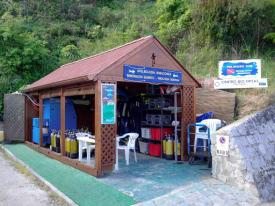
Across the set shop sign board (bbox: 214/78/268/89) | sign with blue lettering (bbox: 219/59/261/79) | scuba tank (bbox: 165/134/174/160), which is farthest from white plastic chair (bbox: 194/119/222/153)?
sign with blue lettering (bbox: 219/59/261/79)

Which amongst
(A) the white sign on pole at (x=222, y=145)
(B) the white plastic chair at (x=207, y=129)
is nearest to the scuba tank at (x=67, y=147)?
(B) the white plastic chair at (x=207, y=129)

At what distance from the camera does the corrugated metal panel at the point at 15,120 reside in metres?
15.1

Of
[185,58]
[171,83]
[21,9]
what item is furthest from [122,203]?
[21,9]

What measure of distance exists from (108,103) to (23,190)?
282cm

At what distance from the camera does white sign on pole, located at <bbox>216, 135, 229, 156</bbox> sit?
25.2 feet

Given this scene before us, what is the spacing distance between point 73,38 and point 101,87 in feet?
56.2

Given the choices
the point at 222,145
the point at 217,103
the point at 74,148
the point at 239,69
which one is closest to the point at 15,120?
the point at 74,148

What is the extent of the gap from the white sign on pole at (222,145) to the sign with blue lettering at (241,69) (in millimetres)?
3150

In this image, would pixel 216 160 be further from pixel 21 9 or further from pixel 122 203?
pixel 21 9

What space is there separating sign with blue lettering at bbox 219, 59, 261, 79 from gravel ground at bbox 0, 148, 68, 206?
6.31 meters

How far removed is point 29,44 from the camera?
781 inches

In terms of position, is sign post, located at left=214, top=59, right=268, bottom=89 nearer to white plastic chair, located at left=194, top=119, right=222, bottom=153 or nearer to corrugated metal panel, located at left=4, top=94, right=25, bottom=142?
white plastic chair, located at left=194, top=119, right=222, bottom=153

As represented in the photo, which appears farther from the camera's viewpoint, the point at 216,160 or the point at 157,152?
the point at 157,152

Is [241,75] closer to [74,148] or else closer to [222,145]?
[222,145]
